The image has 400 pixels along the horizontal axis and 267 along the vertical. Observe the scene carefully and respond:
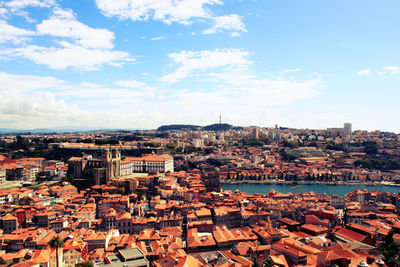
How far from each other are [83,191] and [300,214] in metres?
10.8

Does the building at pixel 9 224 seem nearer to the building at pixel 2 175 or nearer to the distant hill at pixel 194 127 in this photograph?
the building at pixel 2 175

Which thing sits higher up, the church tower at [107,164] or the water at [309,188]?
the church tower at [107,164]

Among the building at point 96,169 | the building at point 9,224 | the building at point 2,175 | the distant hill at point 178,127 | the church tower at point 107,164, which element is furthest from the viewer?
the distant hill at point 178,127

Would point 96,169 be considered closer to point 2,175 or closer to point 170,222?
point 2,175

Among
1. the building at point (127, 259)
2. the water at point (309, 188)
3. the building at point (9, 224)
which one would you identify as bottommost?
the water at point (309, 188)

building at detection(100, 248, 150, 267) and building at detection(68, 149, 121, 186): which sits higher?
building at detection(68, 149, 121, 186)

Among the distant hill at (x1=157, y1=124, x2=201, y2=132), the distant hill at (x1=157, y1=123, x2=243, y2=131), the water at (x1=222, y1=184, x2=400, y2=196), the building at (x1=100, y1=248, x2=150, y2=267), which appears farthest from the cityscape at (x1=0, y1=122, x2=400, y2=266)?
the distant hill at (x1=157, y1=124, x2=201, y2=132)

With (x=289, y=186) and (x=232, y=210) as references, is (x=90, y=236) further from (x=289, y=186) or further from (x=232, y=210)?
(x=289, y=186)

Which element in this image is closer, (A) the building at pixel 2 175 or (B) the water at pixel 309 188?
(A) the building at pixel 2 175

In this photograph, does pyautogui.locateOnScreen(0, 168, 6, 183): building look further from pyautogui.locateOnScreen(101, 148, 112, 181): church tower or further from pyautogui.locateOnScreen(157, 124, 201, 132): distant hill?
pyautogui.locateOnScreen(157, 124, 201, 132): distant hill

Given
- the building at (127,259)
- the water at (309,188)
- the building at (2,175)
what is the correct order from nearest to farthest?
the building at (127,259) < the building at (2,175) < the water at (309,188)

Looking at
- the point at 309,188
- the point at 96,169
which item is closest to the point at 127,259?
the point at 96,169

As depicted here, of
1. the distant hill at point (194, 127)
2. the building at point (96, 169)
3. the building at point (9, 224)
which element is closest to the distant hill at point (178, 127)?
the distant hill at point (194, 127)

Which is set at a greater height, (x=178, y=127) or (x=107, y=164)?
(x=178, y=127)
